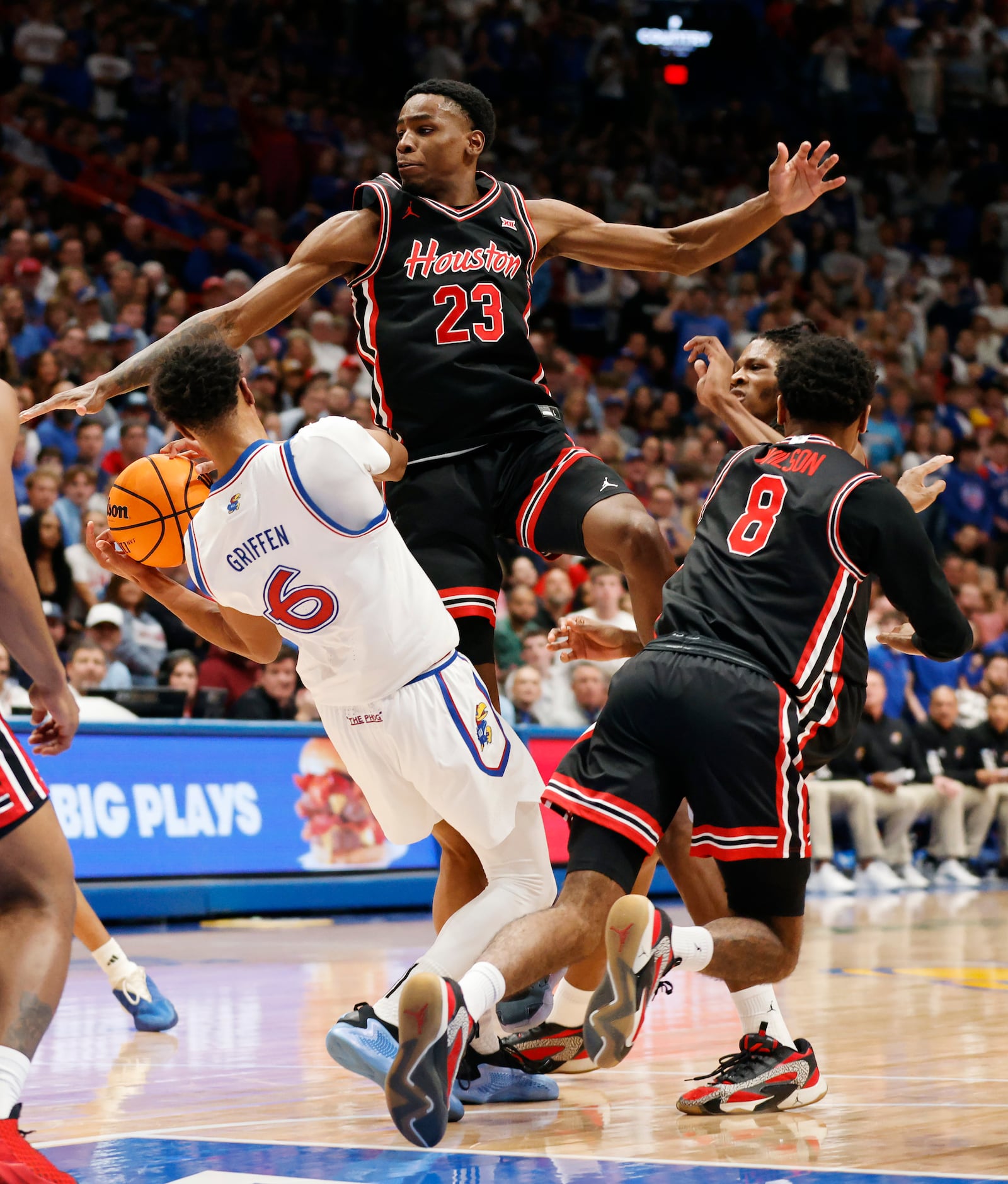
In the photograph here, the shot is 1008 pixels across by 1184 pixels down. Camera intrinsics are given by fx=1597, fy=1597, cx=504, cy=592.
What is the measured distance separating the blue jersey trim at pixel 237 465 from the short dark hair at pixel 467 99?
1509 mm

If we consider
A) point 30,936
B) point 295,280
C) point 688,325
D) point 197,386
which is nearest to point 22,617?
point 30,936

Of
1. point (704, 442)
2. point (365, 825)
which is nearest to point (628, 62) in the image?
point (704, 442)

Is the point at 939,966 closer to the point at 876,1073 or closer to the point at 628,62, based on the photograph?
the point at 876,1073

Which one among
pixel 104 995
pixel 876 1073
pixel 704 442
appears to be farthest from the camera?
pixel 704 442

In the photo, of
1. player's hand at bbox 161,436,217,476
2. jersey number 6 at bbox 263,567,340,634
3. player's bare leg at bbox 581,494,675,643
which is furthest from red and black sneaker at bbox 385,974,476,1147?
player's hand at bbox 161,436,217,476

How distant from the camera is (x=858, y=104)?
21.3 metres

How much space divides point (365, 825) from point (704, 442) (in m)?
6.22

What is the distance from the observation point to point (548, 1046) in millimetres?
4789

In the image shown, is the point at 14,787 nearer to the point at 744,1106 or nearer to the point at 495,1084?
the point at 495,1084

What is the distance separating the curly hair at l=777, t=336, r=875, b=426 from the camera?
4.34 meters

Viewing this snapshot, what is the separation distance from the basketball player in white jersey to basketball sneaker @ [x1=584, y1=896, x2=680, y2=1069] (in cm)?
55

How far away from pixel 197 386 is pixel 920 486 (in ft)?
7.18

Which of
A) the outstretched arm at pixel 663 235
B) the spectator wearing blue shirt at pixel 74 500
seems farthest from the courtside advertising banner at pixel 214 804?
the outstretched arm at pixel 663 235

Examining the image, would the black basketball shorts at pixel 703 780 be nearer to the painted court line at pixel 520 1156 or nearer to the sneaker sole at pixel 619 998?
the sneaker sole at pixel 619 998
